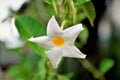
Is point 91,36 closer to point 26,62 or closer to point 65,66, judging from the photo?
point 65,66

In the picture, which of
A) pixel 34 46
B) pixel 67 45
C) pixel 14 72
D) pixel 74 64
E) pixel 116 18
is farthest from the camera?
pixel 116 18

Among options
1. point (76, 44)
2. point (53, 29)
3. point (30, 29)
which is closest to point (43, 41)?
point (53, 29)

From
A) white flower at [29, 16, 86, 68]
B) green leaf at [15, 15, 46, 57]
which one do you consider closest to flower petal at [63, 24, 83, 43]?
white flower at [29, 16, 86, 68]

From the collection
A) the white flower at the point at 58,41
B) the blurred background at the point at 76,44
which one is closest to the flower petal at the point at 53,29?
the white flower at the point at 58,41

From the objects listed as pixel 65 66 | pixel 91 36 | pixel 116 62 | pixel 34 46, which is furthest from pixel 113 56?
pixel 34 46

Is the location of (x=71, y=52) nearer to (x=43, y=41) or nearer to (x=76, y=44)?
(x=43, y=41)

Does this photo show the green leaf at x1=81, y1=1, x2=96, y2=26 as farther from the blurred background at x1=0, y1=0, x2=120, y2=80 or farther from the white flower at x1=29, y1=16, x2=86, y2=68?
the blurred background at x1=0, y1=0, x2=120, y2=80

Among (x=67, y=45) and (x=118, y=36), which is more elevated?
(x=67, y=45)

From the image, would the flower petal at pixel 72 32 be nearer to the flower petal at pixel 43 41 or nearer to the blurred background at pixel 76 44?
the flower petal at pixel 43 41
